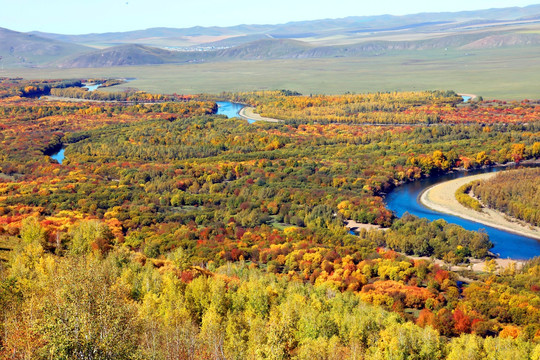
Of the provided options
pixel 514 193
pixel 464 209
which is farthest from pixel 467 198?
pixel 514 193

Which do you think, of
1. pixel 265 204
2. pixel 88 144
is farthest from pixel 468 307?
pixel 88 144

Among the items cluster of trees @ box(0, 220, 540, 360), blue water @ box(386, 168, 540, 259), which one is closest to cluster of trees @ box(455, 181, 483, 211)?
blue water @ box(386, 168, 540, 259)

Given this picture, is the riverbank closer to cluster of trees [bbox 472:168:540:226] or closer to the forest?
cluster of trees [bbox 472:168:540:226]

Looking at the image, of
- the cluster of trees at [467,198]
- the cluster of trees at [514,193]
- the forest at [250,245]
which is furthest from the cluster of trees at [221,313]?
the cluster of trees at [467,198]

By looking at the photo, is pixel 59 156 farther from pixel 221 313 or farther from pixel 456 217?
pixel 221 313

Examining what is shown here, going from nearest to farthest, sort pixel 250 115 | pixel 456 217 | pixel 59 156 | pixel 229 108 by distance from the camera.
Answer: pixel 456 217
pixel 59 156
pixel 250 115
pixel 229 108

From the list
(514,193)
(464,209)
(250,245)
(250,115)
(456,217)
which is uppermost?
(250,115)
